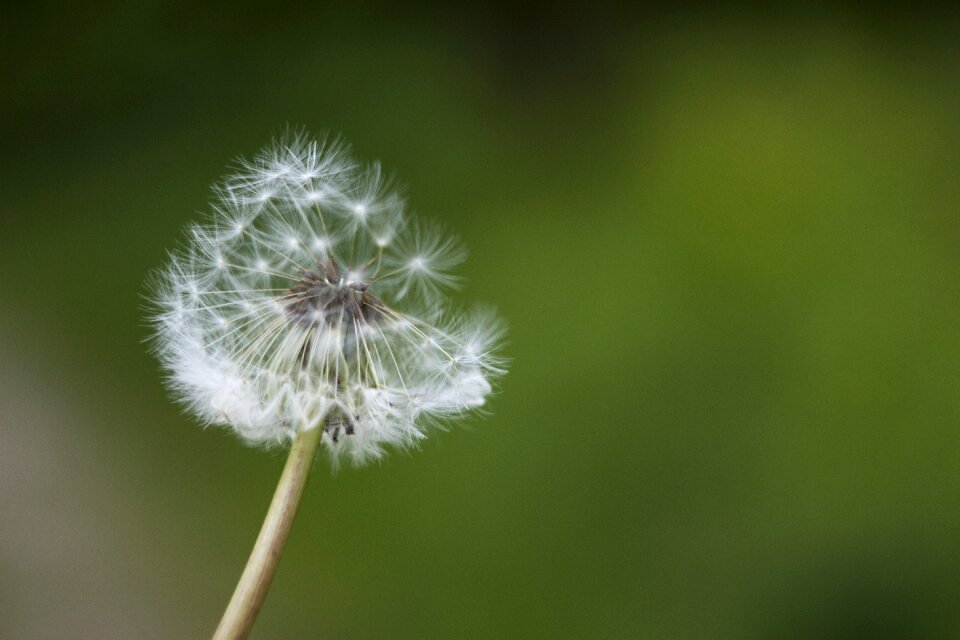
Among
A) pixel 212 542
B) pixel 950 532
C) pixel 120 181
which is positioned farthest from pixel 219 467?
pixel 950 532

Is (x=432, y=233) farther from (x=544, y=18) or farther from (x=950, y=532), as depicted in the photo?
(x=950, y=532)

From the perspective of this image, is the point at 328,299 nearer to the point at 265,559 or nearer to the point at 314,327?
the point at 314,327

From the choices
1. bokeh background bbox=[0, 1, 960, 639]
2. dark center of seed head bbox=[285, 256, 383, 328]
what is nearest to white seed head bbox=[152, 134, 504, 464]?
dark center of seed head bbox=[285, 256, 383, 328]

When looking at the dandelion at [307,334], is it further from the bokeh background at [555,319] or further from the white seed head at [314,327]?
the bokeh background at [555,319]

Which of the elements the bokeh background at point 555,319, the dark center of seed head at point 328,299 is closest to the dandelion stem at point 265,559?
the dark center of seed head at point 328,299

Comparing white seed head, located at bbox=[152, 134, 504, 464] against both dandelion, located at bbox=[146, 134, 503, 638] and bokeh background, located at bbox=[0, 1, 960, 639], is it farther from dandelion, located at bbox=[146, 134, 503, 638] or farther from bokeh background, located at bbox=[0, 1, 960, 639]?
bokeh background, located at bbox=[0, 1, 960, 639]
